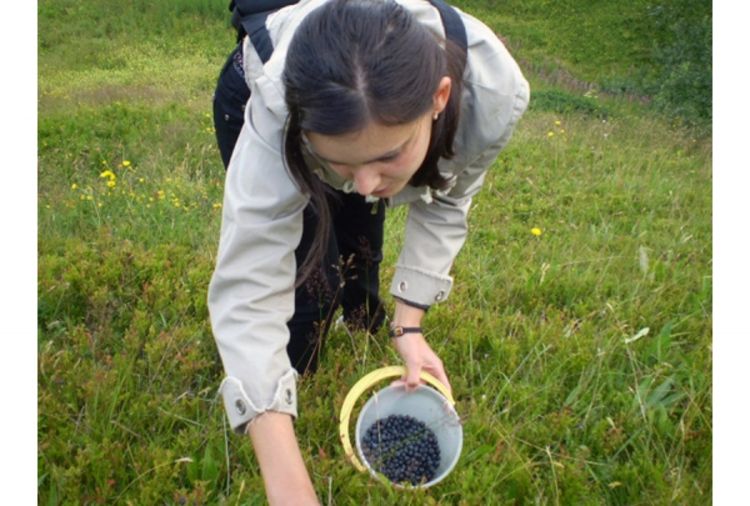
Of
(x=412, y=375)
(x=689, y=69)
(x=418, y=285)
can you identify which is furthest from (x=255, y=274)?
(x=689, y=69)

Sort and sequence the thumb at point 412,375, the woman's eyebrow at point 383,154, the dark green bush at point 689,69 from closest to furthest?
the woman's eyebrow at point 383,154
the thumb at point 412,375
the dark green bush at point 689,69

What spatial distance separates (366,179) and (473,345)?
145 cm

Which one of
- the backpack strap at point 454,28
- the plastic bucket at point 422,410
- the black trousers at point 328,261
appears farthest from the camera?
the black trousers at point 328,261

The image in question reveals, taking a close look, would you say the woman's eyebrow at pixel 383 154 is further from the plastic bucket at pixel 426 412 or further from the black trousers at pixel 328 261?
the plastic bucket at pixel 426 412

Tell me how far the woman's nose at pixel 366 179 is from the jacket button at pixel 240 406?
599mm

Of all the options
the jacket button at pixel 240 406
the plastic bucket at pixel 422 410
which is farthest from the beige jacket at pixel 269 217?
the plastic bucket at pixel 422 410

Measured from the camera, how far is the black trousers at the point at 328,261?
233 cm

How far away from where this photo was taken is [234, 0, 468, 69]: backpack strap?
1.78m

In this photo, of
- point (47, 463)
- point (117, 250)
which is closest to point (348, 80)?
point (47, 463)

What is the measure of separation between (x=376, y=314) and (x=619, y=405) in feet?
3.37

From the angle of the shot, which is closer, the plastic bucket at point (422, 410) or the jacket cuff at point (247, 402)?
the jacket cuff at point (247, 402)

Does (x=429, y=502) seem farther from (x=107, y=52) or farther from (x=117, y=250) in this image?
(x=107, y=52)

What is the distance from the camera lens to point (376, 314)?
2918 mm

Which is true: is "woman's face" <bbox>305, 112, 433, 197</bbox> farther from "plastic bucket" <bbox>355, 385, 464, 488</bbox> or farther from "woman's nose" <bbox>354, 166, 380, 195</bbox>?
"plastic bucket" <bbox>355, 385, 464, 488</bbox>
